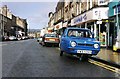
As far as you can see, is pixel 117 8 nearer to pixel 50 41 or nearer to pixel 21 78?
pixel 50 41

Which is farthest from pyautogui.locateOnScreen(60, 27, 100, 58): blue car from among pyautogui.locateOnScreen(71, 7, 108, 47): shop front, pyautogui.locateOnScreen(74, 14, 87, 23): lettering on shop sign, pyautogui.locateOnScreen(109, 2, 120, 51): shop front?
pyautogui.locateOnScreen(74, 14, 87, 23): lettering on shop sign

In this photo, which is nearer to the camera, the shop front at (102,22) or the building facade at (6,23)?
the shop front at (102,22)

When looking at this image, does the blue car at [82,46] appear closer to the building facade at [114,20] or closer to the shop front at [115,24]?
the shop front at [115,24]

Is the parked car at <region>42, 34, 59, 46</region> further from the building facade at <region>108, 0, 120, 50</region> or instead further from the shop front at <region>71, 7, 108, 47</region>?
the building facade at <region>108, 0, 120, 50</region>

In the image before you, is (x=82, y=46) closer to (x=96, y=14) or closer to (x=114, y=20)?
(x=114, y=20)

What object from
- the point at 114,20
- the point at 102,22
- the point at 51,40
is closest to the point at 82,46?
the point at 114,20

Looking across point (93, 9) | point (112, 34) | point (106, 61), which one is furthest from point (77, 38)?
point (93, 9)

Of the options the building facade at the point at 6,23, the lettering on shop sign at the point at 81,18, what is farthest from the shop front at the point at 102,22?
the building facade at the point at 6,23

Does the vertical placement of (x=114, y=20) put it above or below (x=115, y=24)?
above

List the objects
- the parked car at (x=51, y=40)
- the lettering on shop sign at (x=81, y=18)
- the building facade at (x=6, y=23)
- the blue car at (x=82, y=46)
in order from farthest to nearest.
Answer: the building facade at (x=6, y=23), the lettering on shop sign at (x=81, y=18), the parked car at (x=51, y=40), the blue car at (x=82, y=46)

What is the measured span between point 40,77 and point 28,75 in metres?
0.61

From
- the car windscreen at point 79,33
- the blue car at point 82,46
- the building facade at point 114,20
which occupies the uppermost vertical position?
the building facade at point 114,20

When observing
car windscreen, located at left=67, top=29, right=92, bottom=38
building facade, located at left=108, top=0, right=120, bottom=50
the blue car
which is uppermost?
building facade, located at left=108, top=0, right=120, bottom=50

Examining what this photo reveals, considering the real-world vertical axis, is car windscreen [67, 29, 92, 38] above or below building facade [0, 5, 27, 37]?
below
